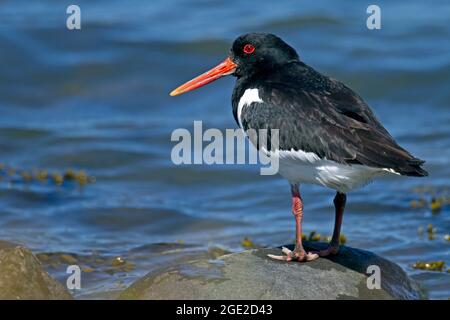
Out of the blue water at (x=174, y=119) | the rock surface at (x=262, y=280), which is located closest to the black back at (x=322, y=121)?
the rock surface at (x=262, y=280)

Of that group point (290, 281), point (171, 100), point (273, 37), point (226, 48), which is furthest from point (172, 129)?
point (290, 281)

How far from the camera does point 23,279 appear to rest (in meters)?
5.72

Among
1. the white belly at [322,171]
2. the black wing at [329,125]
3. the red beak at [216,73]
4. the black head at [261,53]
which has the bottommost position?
the white belly at [322,171]

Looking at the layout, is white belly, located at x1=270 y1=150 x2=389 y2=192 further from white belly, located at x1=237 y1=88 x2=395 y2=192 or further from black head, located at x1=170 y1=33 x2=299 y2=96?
black head, located at x1=170 y1=33 x2=299 y2=96

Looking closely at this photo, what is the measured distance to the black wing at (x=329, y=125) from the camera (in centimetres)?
565

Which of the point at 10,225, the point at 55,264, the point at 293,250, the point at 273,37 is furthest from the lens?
the point at 10,225

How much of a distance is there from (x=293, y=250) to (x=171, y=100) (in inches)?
265

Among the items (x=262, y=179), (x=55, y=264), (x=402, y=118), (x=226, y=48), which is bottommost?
(x=55, y=264)

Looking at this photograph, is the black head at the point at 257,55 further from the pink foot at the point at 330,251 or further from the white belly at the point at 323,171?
the pink foot at the point at 330,251

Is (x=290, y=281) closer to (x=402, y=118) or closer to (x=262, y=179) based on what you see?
(x=262, y=179)

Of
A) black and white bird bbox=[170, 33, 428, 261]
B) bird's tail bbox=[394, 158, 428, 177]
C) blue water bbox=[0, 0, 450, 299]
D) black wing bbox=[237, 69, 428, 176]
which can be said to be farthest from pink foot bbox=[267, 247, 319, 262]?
blue water bbox=[0, 0, 450, 299]

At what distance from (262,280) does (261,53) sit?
202 centimetres

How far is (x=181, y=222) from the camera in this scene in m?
9.09

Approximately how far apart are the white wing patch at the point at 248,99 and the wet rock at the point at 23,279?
1.82 metres
